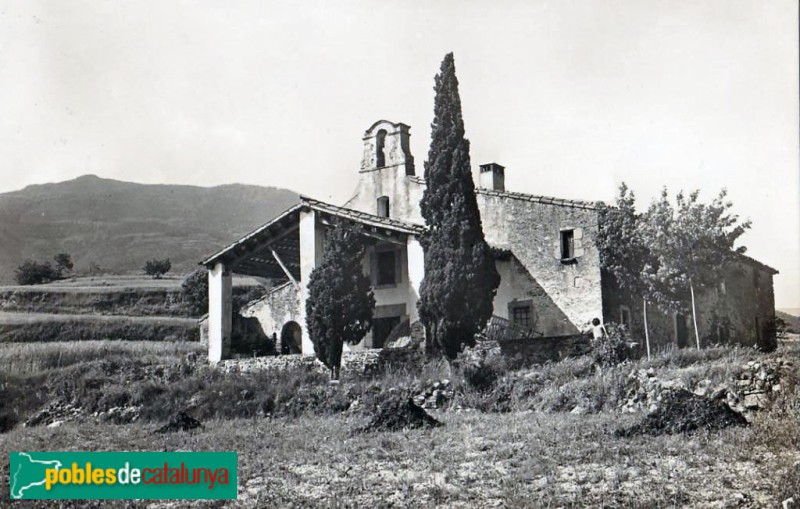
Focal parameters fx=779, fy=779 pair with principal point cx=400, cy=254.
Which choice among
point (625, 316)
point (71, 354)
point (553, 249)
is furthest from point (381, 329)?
point (71, 354)

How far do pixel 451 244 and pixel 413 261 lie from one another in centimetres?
275

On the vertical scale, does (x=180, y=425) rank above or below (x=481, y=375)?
below

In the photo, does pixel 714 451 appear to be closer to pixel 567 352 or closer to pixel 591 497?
pixel 591 497

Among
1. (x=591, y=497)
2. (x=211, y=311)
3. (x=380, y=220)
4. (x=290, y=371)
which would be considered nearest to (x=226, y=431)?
(x=290, y=371)

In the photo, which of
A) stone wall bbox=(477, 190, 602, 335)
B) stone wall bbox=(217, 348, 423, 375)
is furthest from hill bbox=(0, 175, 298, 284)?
stone wall bbox=(477, 190, 602, 335)

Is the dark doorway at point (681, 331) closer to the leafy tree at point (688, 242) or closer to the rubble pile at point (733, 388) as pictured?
the leafy tree at point (688, 242)

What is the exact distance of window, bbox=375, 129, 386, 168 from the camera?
30.8 meters

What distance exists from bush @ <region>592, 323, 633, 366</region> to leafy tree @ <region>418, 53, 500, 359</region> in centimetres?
317

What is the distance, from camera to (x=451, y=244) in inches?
869

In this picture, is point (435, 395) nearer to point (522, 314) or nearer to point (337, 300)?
point (337, 300)

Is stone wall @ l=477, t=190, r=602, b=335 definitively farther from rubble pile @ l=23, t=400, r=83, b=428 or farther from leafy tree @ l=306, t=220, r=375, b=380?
rubble pile @ l=23, t=400, r=83, b=428

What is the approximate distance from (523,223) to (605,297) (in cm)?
377

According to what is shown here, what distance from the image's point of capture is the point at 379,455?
12133 millimetres

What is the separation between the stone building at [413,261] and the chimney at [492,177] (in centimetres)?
4
